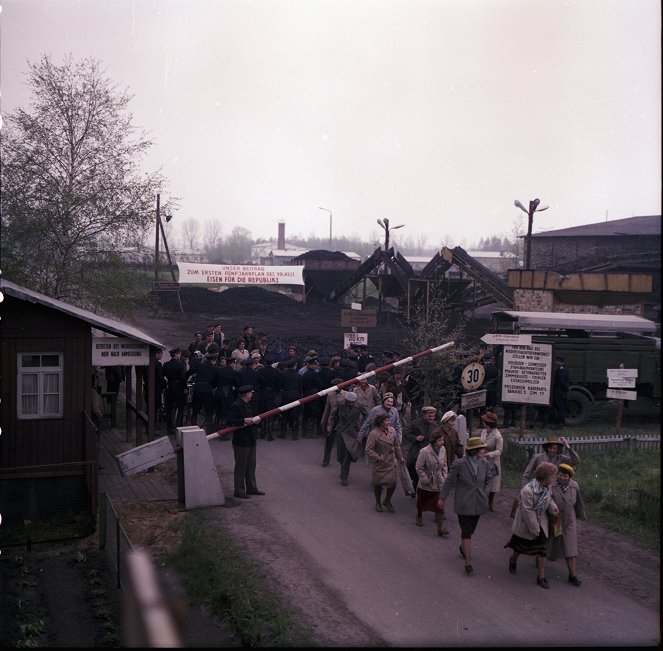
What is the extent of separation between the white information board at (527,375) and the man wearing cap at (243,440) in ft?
17.2

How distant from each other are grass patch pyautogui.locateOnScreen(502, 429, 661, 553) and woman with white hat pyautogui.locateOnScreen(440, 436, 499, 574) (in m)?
2.55

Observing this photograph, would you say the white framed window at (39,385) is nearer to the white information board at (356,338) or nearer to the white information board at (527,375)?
the white information board at (527,375)

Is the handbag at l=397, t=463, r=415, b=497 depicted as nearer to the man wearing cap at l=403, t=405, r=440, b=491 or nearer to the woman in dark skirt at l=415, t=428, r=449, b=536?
the man wearing cap at l=403, t=405, r=440, b=491

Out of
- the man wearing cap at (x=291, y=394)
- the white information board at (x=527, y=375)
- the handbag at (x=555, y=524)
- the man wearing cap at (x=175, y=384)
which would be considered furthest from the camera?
the man wearing cap at (x=175, y=384)

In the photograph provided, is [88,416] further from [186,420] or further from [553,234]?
[553,234]

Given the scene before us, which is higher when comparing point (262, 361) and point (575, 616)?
point (262, 361)

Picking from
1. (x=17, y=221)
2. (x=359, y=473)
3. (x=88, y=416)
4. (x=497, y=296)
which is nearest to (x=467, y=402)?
(x=359, y=473)

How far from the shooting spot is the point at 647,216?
30.1 meters

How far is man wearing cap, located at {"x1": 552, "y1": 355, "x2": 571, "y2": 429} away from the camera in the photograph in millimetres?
16391

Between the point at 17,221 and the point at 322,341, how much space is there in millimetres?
14058

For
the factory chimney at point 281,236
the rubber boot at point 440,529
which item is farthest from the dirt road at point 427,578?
the factory chimney at point 281,236

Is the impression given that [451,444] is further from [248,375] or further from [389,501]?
[248,375]

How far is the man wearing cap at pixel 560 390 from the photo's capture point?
1639cm

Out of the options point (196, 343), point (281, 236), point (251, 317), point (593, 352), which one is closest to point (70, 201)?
point (196, 343)
